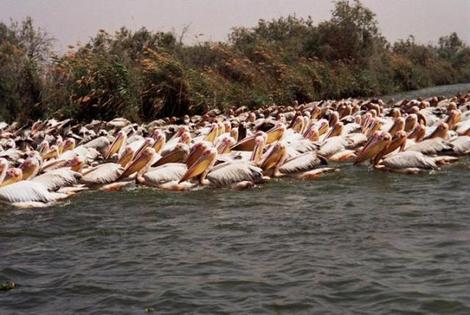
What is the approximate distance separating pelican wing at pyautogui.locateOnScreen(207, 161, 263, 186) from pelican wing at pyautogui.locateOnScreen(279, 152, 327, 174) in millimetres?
583

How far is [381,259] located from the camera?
5629 millimetres

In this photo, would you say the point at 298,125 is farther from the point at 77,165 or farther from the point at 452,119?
the point at 77,165

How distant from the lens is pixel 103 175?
31.7 ft

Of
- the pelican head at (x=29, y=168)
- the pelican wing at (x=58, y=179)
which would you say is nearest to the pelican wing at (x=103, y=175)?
the pelican wing at (x=58, y=179)

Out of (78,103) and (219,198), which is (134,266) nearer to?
(219,198)

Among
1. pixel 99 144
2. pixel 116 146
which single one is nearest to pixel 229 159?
pixel 116 146

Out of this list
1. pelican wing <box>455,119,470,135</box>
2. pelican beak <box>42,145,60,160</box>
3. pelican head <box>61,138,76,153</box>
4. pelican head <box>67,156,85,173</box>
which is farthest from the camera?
pelican head <box>61,138,76,153</box>

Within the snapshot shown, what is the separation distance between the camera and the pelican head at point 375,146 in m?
10.1

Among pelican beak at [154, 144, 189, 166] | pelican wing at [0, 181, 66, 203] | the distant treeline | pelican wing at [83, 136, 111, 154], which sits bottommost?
pelican wing at [0, 181, 66, 203]

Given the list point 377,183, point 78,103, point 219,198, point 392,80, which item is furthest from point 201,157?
point 392,80

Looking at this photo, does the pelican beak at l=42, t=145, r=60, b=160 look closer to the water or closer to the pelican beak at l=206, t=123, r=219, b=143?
the pelican beak at l=206, t=123, r=219, b=143

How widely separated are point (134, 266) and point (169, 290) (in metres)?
0.78

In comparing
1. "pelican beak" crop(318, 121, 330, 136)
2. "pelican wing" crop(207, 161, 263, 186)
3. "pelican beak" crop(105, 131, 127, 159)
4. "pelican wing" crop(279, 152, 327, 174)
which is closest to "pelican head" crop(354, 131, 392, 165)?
"pelican wing" crop(279, 152, 327, 174)

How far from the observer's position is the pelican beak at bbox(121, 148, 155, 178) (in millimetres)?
9648
